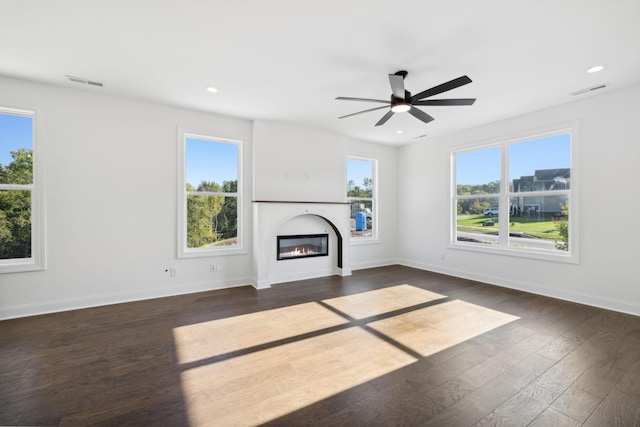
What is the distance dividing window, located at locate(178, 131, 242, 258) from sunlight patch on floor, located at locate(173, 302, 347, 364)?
161 centimetres

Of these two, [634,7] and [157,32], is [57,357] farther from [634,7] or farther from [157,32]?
[634,7]

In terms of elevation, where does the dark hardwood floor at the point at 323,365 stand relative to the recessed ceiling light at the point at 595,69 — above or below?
below

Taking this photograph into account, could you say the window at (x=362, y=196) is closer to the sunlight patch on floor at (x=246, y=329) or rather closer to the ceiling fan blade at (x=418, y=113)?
the ceiling fan blade at (x=418, y=113)

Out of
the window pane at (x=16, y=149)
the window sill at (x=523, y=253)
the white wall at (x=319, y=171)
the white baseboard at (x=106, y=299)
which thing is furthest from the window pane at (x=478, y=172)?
the window pane at (x=16, y=149)

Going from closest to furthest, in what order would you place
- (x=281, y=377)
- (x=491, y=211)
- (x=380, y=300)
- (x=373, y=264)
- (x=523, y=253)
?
1. (x=281, y=377)
2. (x=380, y=300)
3. (x=523, y=253)
4. (x=491, y=211)
5. (x=373, y=264)

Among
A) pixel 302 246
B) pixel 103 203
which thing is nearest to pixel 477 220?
pixel 302 246

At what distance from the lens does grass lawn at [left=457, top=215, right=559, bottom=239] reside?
431 centimetres

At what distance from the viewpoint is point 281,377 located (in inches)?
85.3

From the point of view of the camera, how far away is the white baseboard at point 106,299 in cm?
332

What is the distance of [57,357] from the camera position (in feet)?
7.97

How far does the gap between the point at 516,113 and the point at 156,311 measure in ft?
19.5

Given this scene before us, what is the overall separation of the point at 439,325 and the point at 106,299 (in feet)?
14.0

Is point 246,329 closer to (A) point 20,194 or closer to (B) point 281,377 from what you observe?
(B) point 281,377

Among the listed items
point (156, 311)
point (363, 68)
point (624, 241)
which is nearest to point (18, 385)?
point (156, 311)
